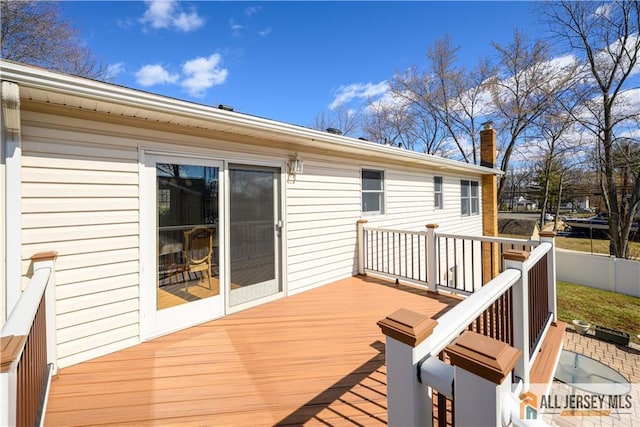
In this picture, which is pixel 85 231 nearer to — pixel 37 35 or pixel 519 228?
pixel 37 35

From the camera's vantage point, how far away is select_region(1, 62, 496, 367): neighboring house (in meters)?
2.34

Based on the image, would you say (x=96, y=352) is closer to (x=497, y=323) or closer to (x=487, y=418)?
(x=487, y=418)

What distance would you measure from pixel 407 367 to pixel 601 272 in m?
13.6

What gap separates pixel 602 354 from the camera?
6.22 metres

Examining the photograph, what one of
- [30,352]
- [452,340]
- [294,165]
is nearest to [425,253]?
[294,165]

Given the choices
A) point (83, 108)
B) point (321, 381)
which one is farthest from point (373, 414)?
point (83, 108)

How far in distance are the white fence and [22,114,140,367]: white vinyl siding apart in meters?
14.0

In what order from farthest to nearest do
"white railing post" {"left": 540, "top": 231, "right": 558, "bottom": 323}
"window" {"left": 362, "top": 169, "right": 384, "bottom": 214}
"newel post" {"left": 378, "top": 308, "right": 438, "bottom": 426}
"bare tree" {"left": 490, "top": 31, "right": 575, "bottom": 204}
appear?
1. "bare tree" {"left": 490, "top": 31, "right": 575, "bottom": 204}
2. "window" {"left": 362, "top": 169, "right": 384, "bottom": 214}
3. "white railing post" {"left": 540, "top": 231, "right": 558, "bottom": 323}
4. "newel post" {"left": 378, "top": 308, "right": 438, "bottom": 426}

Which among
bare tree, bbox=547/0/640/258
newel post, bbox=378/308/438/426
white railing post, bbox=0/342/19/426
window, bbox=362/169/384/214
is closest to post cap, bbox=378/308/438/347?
newel post, bbox=378/308/438/426

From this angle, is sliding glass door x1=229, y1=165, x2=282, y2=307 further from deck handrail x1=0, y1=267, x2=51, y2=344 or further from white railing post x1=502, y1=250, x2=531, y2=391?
white railing post x1=502, y1=250, x2=531, y2=391

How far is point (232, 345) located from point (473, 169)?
8.06m

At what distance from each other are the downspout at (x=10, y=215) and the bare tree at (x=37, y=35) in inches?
297

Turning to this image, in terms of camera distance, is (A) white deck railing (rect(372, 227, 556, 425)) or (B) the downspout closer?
(A) white deck railing (rect(372, 227, 556, 425))

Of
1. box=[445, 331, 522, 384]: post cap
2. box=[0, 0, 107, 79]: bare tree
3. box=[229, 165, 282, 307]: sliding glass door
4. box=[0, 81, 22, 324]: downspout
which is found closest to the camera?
box=[445, 331, 522, 384]: post cap
